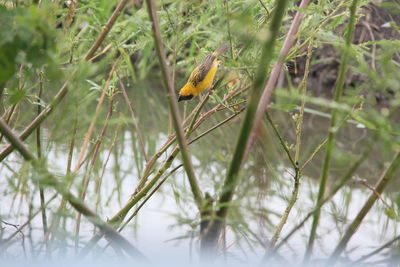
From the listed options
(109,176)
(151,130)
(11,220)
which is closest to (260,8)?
(11,220)

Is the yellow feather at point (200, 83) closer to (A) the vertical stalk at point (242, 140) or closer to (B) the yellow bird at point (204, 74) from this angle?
(B) the yellow bird at point (204, 74)

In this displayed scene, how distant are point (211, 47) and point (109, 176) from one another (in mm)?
555

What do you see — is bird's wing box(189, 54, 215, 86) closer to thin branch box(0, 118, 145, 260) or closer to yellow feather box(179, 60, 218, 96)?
yellow feather box(179, 60, 218, 96)

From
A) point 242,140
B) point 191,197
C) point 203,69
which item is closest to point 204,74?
point 203,69

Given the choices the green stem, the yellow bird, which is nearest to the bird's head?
the yellow bird

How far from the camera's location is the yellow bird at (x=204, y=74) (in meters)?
0.52

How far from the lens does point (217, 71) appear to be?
556mm

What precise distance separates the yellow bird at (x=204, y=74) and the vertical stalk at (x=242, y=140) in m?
0.23

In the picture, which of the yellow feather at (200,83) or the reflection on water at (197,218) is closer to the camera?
the reflection on water at (197,218)

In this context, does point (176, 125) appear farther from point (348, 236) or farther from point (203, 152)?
point (203, 152)

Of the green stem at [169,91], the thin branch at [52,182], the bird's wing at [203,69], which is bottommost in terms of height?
the thin branch at [52,182]

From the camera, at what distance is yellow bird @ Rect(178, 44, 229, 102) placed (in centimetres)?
52

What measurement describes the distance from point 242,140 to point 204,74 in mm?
274

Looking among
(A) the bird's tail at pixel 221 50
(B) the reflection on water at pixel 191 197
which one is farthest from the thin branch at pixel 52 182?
(A) the bird's tail at pixel 221 50
